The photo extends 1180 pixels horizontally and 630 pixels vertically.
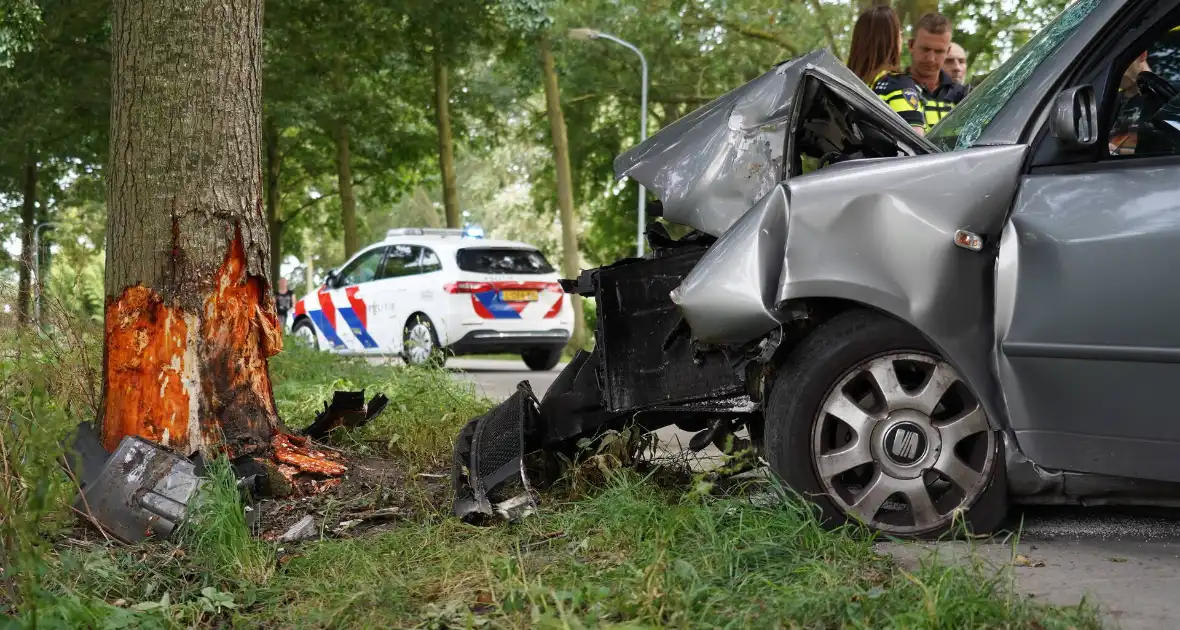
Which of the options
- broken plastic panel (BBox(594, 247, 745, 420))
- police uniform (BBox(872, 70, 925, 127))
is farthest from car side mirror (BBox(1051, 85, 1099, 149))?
police uniform (BBox(872, 70, 925, 127))

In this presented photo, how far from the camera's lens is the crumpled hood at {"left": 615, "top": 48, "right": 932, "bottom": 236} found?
420 cm

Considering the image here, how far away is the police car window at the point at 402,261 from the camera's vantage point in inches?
530

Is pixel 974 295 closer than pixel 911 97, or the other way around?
pixel 974 295

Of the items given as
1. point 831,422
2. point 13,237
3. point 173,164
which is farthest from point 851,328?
point 13,237

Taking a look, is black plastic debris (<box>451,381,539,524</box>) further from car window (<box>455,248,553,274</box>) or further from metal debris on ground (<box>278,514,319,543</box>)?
car window (<box>455,248,553,274</box>)

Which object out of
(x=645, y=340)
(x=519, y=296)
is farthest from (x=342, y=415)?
(x=519, y=296)

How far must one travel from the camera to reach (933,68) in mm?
5707

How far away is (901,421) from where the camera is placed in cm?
365

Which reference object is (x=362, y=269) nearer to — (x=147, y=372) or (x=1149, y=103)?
(x=147, y=372)

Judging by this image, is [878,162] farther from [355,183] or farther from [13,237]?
[355,183]

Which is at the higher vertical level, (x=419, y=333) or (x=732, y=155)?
(x=732, y=155)

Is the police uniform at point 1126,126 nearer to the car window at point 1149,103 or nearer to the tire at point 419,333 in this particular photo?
the car window at point 1149,103

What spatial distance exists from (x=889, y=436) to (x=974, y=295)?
1.77 feet

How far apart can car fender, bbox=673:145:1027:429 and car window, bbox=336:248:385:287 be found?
1090cm
